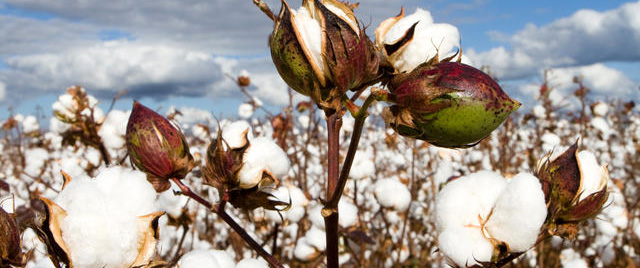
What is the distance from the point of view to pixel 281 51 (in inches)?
31.1

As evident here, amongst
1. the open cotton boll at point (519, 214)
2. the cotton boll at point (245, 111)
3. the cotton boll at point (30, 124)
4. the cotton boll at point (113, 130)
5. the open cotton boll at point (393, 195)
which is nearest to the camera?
the open cotton boll at point (519, 214)

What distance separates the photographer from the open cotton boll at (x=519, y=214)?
838mm

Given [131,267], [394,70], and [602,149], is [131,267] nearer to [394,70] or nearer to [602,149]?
[394,70]

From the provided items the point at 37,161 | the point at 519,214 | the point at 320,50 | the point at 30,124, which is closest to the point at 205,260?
the point at 320,50

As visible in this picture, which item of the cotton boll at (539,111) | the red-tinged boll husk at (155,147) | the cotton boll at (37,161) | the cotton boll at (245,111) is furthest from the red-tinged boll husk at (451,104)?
the cotton boll at (245,111)

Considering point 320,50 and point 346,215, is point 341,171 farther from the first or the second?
point 346,215

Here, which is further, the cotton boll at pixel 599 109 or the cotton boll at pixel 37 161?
the cotton boll at pixel 599 109

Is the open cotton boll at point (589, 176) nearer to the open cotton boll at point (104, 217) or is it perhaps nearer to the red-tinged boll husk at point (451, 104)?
the red-tinged boll husk at point (451, 104)

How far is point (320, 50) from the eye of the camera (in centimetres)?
78

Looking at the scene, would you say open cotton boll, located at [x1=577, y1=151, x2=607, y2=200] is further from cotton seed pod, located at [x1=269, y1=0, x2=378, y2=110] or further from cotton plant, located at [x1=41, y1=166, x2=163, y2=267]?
cotton plant, located at [x1=41, y1=166, x2=163, y2=267]

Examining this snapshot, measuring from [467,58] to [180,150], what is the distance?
598 millimetres

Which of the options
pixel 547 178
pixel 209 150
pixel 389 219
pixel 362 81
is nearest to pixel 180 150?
pixel 209 150

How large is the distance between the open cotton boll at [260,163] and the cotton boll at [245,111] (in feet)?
15.7

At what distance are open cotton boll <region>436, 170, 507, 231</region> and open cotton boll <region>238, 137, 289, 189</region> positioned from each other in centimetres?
37
